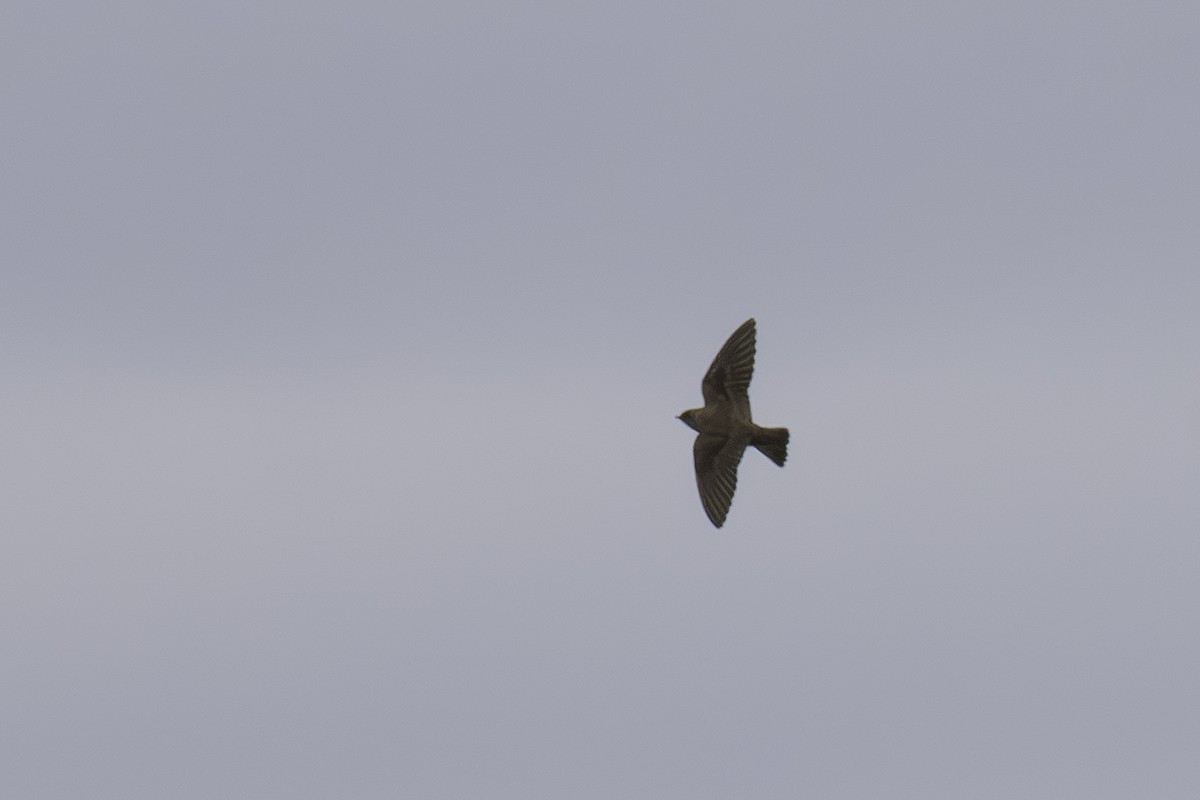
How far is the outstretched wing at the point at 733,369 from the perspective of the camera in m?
30.3

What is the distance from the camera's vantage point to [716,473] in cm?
3109

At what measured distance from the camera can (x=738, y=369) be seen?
3039cm

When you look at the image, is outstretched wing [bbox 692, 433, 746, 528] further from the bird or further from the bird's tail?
the bird's tail

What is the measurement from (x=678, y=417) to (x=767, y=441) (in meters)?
1.98

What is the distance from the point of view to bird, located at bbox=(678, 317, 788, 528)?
30203mm

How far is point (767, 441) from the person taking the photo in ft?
→ 98.2

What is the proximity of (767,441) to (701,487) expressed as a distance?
1785 millimetres

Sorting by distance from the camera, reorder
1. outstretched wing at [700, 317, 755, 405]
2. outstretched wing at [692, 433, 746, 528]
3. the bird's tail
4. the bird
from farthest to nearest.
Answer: outstretched wing at [692, 433, 746, 528] < outstretched wing at [700, 317, 755, 405] < the bird < the bird's tail

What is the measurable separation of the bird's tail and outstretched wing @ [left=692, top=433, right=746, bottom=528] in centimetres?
74

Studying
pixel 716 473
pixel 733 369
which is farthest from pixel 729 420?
pixel 716 473

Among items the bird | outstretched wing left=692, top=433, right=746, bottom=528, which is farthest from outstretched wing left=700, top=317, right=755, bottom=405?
outstretched wing left=692, top=433, right=746, bottom=528

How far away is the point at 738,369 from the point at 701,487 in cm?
206

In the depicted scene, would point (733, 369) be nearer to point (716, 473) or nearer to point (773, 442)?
point (773, 442)

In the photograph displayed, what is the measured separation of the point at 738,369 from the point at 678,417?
1519mm
